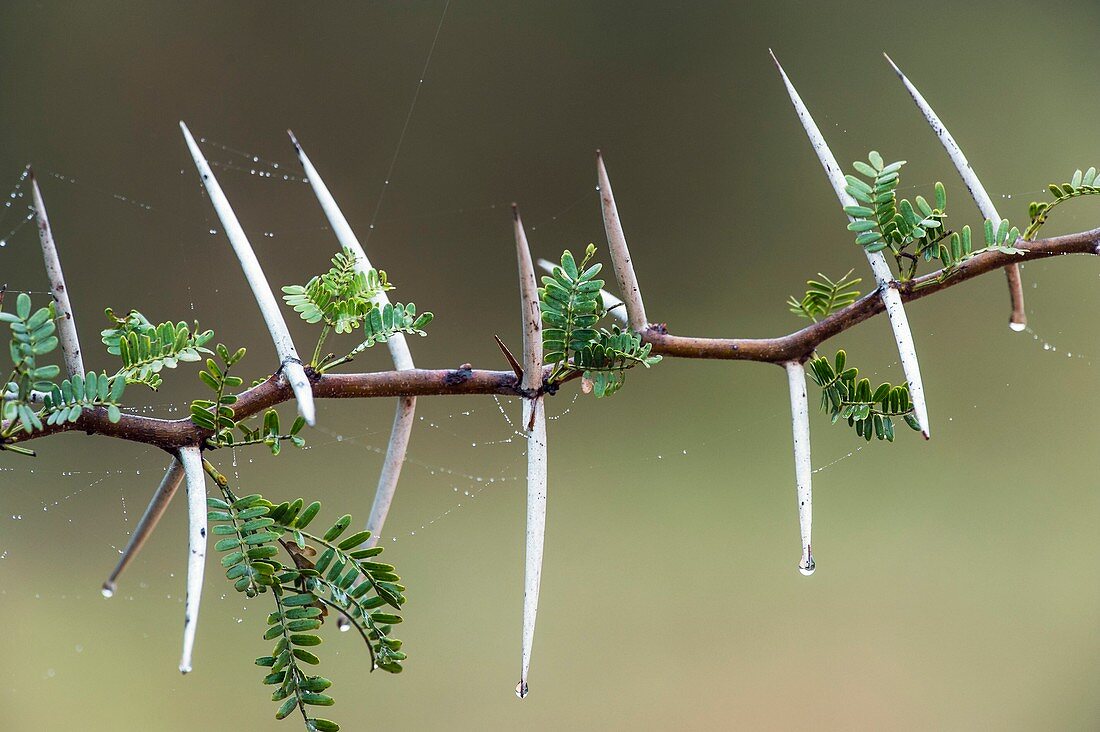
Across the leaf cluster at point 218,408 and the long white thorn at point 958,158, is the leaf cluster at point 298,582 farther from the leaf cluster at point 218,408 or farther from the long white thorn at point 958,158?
the long white thorn at point 958,158

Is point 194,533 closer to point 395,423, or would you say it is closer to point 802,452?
point 395,423

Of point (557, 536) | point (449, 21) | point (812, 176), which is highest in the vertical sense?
point (449, 21)

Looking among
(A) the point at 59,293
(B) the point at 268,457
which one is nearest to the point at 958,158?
(A) the point at 59,293

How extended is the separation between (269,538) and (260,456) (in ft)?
3.09

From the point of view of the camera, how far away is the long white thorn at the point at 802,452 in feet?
1.09

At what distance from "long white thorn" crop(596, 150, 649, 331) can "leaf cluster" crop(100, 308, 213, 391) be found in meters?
0.16

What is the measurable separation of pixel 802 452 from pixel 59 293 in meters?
0.30

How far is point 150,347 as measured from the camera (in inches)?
13.2

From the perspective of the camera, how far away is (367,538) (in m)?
0.34

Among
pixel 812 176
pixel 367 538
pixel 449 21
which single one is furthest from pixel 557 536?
pixel 367 538

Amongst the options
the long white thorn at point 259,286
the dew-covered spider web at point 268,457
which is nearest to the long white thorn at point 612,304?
the long white thorn at point 259,286

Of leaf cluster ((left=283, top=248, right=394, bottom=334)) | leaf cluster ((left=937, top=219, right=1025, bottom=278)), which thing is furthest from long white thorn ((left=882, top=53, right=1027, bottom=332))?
leaf cluster ((left=283, top=248, right=394, bottom=334))

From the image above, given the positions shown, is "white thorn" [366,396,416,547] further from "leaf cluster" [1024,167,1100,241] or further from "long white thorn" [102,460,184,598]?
"leaf cluster" [1024,167,1100,241]

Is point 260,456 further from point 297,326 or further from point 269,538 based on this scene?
point 269,538
